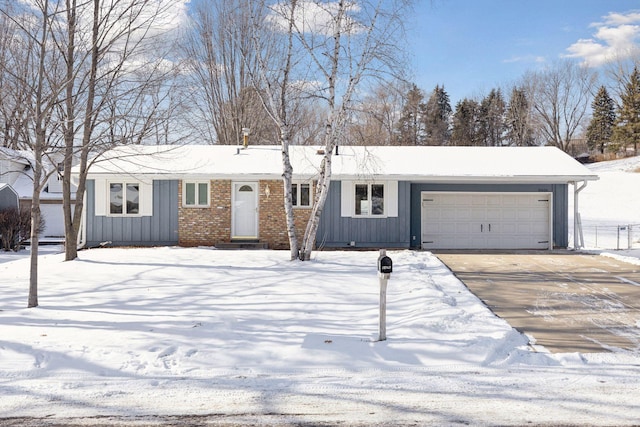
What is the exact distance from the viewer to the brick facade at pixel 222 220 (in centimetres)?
1573

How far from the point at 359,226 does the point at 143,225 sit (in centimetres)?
690

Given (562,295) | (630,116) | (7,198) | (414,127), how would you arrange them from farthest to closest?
1. (630,116)
2. (414,127)
3. (7,198)
4. (562,295)

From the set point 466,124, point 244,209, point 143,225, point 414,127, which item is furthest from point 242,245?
point 466,124

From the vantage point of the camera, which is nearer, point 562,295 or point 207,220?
point 562,295

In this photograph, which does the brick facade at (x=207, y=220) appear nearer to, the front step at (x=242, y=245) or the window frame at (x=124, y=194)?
the front step at (x=242, y=245)

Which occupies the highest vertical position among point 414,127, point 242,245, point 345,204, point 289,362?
point 414,127

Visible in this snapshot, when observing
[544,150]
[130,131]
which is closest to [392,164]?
[544,150]

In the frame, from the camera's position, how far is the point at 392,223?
15664 millimetres

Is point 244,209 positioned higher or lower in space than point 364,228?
higher

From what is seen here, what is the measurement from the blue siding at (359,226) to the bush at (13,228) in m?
10.6

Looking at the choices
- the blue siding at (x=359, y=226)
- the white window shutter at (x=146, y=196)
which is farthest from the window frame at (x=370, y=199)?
the white window shutter at (x=146, y=196)

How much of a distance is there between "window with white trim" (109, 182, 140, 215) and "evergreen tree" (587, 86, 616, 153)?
50382 mm

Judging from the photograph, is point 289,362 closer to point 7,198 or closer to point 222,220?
point 222,220

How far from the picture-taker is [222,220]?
15828 mm
